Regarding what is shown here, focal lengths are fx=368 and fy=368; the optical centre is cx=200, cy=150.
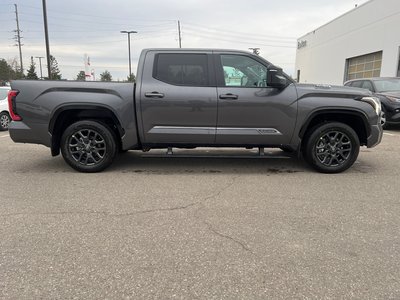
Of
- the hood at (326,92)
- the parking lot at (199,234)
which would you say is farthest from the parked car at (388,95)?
the parking lot at (199,234)

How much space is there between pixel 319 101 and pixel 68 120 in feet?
13.3

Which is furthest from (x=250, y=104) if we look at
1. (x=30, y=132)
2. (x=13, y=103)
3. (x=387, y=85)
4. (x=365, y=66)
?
(x=365, y=66)

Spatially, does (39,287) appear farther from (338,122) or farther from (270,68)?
(338,122)

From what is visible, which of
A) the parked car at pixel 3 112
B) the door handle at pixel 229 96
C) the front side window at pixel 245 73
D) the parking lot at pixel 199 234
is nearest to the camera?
the parking lot at pixel 199 234

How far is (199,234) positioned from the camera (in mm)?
3637

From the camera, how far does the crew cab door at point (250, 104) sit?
18.7ft

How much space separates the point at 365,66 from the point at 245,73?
24.6m

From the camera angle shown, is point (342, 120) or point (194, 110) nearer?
point (194, 110)

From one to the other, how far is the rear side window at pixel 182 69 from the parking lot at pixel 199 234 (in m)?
1.49

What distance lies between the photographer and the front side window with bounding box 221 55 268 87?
18.9 ft

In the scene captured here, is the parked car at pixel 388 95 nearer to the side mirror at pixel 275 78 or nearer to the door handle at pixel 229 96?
the side mirror at pixel 275 78

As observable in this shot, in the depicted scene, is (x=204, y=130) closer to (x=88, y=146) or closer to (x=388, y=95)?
(x=88, y=146)

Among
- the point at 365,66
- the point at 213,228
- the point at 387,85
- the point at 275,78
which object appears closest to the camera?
the point at 213,228

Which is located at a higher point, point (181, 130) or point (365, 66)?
point (365, 66)
